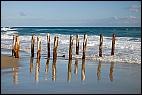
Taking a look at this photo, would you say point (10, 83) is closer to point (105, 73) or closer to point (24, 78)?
point (24, 78)

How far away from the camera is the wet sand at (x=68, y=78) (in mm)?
12000

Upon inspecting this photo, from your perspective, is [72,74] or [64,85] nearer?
[64,85]

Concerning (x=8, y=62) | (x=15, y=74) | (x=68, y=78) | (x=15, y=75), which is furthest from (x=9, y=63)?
(x=68, y=78)

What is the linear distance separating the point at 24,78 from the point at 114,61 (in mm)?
9192

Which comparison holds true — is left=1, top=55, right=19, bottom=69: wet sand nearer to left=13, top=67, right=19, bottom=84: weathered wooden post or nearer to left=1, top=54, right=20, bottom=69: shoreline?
left=1, top=54, right=20, bottom=69: shoreline

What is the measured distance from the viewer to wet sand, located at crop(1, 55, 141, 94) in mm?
12000

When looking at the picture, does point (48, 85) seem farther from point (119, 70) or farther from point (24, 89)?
point (119, 70)

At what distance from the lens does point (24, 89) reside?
38.9 feet

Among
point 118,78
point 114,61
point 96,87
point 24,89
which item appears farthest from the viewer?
point 114,61

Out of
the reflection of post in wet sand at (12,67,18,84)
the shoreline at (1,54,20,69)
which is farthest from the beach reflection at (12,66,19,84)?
the shoreline at (1,54,20,69)

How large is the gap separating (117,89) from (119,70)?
5378mm

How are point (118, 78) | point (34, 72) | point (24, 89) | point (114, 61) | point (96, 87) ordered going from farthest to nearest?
1. point (114, 61)
2. point (34, 72)
3. point (118, 78)
4. point (96, 87)
5. point (24, 89)

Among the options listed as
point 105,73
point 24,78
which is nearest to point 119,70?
point 105,73

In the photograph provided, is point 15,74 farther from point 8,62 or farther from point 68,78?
point 8,62
